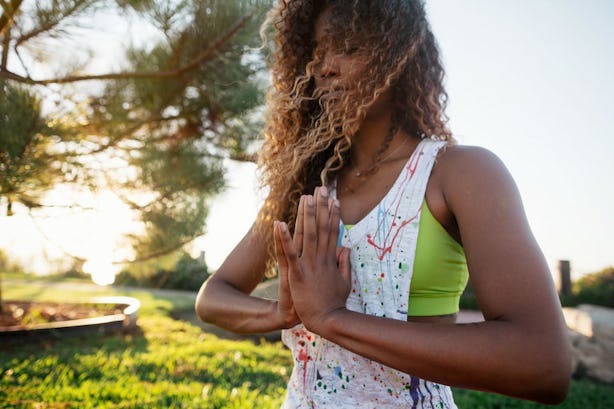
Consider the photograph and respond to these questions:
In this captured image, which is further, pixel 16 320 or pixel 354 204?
pixel 16 320

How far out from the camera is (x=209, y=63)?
377cm

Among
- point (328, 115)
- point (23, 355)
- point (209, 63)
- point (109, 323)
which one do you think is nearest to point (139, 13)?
point (209, 63)

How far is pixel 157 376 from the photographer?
395cm

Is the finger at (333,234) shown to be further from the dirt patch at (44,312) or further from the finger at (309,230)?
the dirt patch at (44,312)

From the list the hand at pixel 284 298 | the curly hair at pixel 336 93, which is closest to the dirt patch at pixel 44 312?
the curly hair at pixel 336 93

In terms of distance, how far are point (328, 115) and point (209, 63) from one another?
2.61 meters

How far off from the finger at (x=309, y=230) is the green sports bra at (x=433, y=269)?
26cm

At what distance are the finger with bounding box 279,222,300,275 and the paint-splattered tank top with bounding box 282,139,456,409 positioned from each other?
0.21m

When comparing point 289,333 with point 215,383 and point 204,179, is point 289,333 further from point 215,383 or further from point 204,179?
point 204,179

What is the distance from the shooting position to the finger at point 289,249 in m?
1.07

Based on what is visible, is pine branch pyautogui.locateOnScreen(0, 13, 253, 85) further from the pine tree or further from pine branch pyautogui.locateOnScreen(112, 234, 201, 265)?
pine branch pyautogui.locateOnScreen(112, 234, 201, 265)

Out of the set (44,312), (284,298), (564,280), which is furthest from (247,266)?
(564,280)

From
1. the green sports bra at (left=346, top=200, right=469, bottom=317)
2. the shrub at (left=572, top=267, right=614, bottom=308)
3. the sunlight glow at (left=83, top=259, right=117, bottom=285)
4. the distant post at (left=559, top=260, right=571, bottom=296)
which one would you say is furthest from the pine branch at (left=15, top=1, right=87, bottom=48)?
the shrub at (left=572, top=267, right=614, bottom=308)

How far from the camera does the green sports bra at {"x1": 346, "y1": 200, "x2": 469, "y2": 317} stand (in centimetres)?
115
